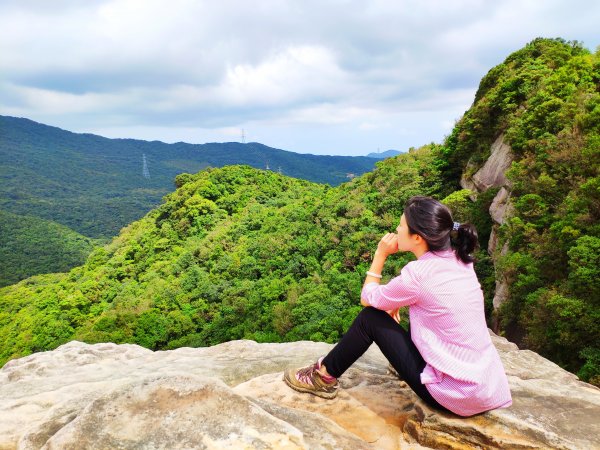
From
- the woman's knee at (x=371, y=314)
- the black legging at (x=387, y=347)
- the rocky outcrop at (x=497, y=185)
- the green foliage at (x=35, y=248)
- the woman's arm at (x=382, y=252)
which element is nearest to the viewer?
the black legging at (x=387, y=347)

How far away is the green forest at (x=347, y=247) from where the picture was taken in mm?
8766

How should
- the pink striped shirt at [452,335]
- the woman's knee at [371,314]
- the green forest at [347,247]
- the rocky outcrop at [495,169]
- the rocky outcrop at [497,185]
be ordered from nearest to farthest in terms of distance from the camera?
1. the pink striped shirt at [452,335]
2. the woman's knee at [371,314]
3. the green forest at [347,247]
4. the rocky outcrop at [497,185]
5. the rocky outcrop at [495,169]

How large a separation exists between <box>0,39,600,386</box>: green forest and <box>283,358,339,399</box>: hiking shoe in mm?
5910

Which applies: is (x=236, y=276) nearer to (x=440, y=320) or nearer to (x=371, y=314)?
(x=371, y=314)

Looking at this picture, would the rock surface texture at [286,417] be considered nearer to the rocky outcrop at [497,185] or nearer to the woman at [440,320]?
the woman at [440,320]

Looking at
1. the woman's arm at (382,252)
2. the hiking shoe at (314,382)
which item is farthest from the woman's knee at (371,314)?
the hiking shoe at (314,382)

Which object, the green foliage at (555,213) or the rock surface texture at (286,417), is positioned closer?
the rock surface texture at (286,417)

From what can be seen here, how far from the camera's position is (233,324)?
2206 cm

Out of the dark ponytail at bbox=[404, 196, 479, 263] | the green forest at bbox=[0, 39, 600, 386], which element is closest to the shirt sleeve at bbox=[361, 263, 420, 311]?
the dark ponytail at bbox=[404, 196, 479, 263]

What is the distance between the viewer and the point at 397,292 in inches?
125

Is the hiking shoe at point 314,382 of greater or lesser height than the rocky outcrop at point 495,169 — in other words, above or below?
below

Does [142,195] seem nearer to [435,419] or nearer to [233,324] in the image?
[233,324]

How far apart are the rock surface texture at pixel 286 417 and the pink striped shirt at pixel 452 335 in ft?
0.93

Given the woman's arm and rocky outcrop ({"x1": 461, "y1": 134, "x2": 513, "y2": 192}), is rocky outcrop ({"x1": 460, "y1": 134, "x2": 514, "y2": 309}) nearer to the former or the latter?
rocky outcrop ({"x1": 461, "y1": 134, "x2": 513, "y2": 192})
